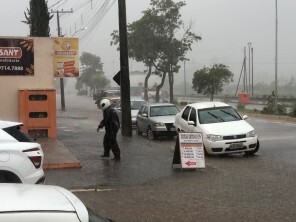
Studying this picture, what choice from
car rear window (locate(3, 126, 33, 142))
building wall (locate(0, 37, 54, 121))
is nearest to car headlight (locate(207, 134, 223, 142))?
building wall (locate(0, 37, 54, 121))

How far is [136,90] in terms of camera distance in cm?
8669

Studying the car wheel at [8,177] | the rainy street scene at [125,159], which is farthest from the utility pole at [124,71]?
the car wheel at [8,177]

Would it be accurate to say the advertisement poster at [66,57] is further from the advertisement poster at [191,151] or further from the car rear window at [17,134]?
the car rear window at [17,134]

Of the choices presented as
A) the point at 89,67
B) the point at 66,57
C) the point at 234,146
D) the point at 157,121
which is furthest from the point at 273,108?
the point at 89,67

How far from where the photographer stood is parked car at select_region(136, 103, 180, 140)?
18.5 meters

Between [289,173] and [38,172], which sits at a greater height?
[38,172]

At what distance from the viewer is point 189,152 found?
36.4ft

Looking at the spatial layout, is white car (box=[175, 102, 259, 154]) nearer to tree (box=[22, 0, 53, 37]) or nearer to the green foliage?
tree (box=[22, 0, 53, 37])

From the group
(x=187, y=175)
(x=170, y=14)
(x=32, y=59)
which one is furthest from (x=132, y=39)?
(x=187, y=175)

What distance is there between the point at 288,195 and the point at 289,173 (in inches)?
90.3

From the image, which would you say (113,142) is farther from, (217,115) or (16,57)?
(16,57)

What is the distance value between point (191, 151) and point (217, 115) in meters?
3.73

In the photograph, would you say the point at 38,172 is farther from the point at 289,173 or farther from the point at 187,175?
the point at 289,173

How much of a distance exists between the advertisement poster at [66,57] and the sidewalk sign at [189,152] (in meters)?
9.99
